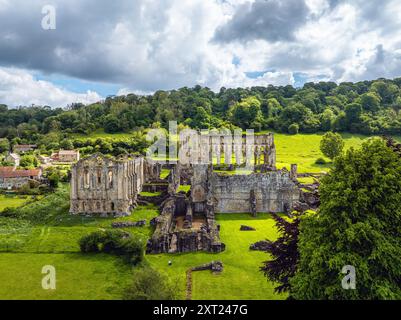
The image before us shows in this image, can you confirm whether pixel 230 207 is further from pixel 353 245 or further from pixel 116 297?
pixel 353 245

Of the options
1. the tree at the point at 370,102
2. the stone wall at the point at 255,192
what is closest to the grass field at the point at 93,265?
the stone wall at the point at 255,192

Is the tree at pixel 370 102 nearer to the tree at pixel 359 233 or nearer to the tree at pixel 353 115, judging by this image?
the tree at pixel 353 115

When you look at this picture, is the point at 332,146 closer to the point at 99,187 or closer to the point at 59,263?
the point at 99,187

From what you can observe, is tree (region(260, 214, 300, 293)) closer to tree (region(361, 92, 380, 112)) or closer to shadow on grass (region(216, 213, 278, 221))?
shadow on grass (region(216, 213, 278, 221))

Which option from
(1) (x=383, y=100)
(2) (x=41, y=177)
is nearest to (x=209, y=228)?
(2) (x=41, y=177)

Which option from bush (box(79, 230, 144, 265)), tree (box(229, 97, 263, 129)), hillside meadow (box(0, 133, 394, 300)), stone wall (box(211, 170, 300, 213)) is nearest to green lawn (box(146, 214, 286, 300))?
hillside meadow (box(0, 133, 394, 300))
